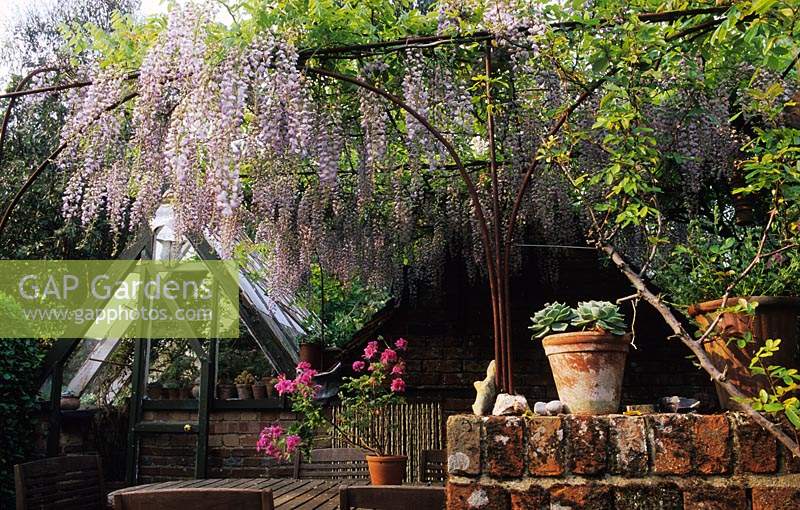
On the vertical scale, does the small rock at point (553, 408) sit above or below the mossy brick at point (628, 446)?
above

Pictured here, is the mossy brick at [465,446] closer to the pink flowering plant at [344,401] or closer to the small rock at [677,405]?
the small rock at [677,405]

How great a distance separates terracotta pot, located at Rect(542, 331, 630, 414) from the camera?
Answer: 1.81 metres

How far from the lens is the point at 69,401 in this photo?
21.2 ft

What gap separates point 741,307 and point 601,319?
0.33 m

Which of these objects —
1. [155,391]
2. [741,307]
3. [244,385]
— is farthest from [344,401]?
[741,307]

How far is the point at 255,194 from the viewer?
4.09 m

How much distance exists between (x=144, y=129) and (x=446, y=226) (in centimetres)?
254

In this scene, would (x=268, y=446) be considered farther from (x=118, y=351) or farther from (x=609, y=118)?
(x=118, y=351)

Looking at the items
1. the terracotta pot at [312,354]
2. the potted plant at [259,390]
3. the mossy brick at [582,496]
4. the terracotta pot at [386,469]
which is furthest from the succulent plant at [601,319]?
the potted plant at [259,390]

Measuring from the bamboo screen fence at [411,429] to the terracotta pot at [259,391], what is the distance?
812 millimetres

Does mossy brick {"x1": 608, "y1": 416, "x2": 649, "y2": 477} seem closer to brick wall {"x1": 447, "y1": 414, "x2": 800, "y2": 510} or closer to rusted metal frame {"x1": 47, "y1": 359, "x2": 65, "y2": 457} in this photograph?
brick wall {"x1": 447, "y1": 414, "x2": 800, "y2": 510}

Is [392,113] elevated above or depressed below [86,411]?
above

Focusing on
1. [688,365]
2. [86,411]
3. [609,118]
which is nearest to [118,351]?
[86,411]

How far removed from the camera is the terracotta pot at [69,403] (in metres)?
6.42
